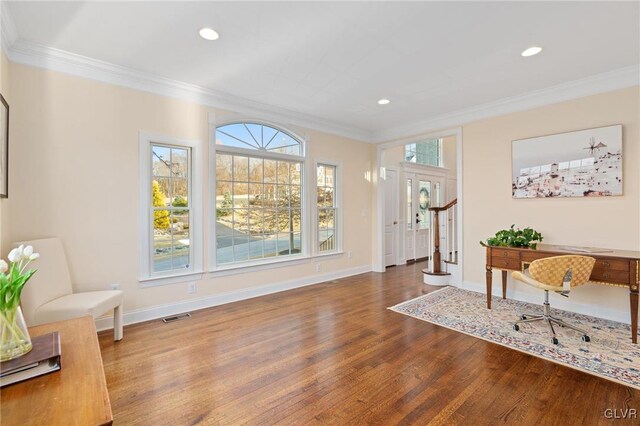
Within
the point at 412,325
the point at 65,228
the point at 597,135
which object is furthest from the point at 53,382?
the point at 597,135

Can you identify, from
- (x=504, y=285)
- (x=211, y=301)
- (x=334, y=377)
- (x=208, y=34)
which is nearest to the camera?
(x=334, y=377)

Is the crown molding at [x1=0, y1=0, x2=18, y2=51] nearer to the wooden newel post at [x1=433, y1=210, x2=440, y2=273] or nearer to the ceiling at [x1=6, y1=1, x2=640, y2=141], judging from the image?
the ceiling at [x1=6, y1=1, x2=640, y2=141]

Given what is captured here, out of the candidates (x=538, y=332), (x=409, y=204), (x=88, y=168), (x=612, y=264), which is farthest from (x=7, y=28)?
(x=409, y=204)

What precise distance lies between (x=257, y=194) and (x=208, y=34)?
2254 millimetres

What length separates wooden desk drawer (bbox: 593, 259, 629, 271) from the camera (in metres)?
2.76

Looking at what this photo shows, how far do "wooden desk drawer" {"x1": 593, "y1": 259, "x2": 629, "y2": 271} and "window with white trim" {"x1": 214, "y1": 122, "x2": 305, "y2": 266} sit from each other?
12.2ft

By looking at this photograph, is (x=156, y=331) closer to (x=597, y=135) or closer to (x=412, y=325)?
(x=412, y=325)

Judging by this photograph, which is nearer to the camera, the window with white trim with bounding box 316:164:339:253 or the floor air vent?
the floor air vent

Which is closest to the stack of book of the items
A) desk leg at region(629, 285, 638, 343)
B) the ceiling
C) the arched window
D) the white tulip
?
the white tulip

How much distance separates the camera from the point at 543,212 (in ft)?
12.7

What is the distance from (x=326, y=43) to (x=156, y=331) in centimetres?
339

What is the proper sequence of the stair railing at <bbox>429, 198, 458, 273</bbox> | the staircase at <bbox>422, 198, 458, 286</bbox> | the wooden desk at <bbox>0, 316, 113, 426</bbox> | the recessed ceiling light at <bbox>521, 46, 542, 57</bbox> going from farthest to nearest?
1. the stair railing at <bbox>429, 198, 458, 273</bbox>
2. the staircase at <bbox>422, 198, 458, 286</bbox>
3. the recessed ceiling light at <bbox>521, 46, 542, 57</bbox>
4. the wooden desk at <bbox>0, 316, 113, 426</bbox>

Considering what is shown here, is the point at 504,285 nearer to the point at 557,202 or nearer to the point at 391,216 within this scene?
the point at 557,202

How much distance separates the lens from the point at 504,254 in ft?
11.7
